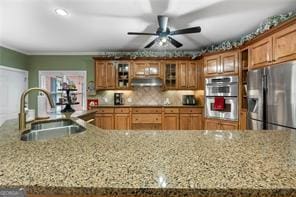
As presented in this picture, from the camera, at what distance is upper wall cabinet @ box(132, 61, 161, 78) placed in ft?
20.6

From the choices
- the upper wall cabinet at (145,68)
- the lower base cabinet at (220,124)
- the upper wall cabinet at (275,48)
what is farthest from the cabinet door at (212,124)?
the upper wall cabinet at (145,68)

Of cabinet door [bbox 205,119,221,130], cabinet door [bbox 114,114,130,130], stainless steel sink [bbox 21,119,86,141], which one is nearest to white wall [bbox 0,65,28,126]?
cabinet door [bbox 114,114,130,130]

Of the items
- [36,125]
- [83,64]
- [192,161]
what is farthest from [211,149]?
Answer: [83,64]

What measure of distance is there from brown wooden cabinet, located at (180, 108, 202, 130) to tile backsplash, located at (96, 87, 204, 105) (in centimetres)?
71

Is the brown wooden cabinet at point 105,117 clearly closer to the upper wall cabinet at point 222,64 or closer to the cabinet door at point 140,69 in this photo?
the cabinet door at point 140,69

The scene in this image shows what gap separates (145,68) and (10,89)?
3.34 m

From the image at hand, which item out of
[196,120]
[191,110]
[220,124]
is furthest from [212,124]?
[191,110]

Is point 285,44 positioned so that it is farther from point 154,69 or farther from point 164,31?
point 154,69

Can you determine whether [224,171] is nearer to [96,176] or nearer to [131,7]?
[96,176]

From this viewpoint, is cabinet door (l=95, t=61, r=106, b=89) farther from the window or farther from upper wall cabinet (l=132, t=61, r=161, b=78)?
upper wall cabinet (l=132, t=61, r=161, b=78)

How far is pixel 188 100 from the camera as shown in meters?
6.54

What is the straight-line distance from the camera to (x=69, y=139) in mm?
1425

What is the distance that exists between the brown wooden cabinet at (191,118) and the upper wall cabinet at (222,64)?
98 cm

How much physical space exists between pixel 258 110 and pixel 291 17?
4.63ft
